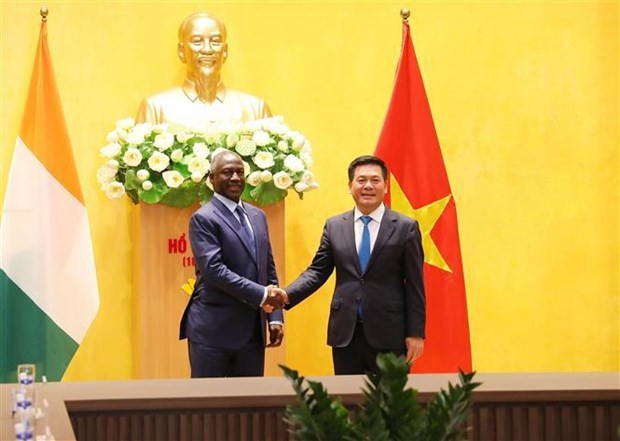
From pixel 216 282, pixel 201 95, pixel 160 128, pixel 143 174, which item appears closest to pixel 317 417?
pixel 216 282

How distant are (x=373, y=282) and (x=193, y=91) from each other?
161cm

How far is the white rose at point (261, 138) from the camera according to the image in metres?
4.81

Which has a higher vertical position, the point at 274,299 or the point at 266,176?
the point at 266,176

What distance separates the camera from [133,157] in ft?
15.9

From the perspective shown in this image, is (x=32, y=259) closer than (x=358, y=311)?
No

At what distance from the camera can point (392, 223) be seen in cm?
425

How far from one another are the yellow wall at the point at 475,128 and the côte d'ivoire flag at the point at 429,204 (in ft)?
2.07

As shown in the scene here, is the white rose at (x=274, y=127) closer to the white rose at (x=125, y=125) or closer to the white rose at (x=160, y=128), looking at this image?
the white rose at (x=160, y=128)

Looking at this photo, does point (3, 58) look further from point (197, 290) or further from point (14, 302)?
point (197, 290)

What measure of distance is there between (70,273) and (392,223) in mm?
1516

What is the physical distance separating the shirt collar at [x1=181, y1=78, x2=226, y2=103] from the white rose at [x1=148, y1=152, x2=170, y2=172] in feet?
1.83

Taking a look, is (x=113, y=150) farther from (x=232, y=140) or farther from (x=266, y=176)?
(x=266, y=176)

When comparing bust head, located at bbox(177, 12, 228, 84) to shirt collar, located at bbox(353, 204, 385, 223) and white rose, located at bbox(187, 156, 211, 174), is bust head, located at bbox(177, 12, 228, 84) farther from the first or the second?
shirt collar, located at bbox(353, 204, 385, 223)

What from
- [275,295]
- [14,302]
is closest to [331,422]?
[275,295]
